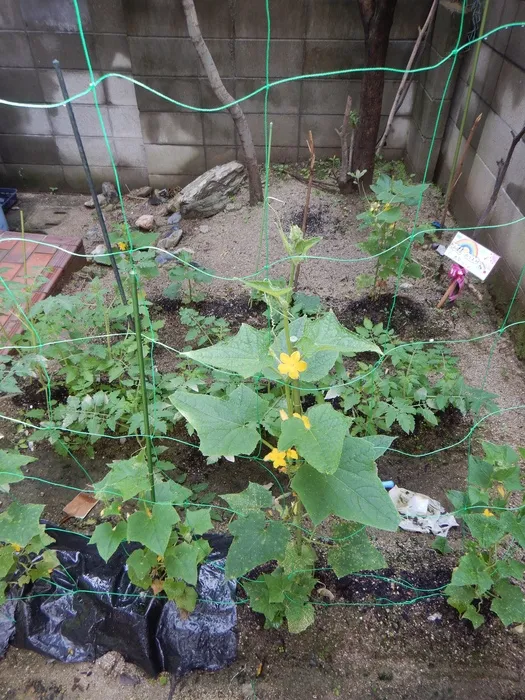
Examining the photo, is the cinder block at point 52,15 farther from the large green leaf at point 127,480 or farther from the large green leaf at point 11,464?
the large green leaf at point 127,480

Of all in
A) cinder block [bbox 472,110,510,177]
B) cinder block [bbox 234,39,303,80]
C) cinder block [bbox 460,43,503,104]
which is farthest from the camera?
cinder block [bbox 234,39,303,80]

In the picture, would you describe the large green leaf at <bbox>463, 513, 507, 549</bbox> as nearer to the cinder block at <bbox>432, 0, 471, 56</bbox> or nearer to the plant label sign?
the plant label sign

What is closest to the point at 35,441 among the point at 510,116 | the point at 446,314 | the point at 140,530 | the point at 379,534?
the point at 140,530

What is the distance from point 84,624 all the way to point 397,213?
2.48 m

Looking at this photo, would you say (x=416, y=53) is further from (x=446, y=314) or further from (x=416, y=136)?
(x=446, y=314)

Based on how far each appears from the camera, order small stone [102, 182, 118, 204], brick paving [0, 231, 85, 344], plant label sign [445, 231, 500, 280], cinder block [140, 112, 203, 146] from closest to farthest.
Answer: plant label sign [445, 231, 500, 280] → brick paving [0, 231, 85, 344] → cinder block [140, 112, 203, 146] → small stone [102, 182, 118, 204]

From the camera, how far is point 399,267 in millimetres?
3078

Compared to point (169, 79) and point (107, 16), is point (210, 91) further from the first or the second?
point (107, 16)

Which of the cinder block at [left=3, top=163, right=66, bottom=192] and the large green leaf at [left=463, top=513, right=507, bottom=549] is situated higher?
the large green leaf at [left=463, top=513, right=507, bottom=549]

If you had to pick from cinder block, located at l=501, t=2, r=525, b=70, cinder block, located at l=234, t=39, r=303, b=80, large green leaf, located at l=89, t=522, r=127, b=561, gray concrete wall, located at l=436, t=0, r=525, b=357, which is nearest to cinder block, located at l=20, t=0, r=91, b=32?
cinder block, located at l=234, t=39, r=303, b=80

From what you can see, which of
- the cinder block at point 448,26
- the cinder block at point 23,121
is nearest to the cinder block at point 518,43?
the cinder block at point 448,26

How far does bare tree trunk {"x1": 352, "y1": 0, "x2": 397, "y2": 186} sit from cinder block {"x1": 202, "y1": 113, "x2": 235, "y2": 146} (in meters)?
1.15

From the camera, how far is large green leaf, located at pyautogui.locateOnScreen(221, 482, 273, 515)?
5.78ft

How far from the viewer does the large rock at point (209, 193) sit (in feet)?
14.6
